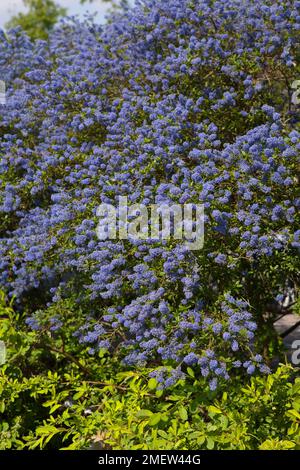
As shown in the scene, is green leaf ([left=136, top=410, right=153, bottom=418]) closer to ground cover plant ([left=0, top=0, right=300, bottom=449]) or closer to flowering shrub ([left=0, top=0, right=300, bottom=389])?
ground cover plant ([left=0, top=0, right=300, bottom=449])

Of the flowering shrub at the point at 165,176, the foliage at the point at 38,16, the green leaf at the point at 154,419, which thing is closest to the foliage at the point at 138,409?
the green leaf at the point at 154,419

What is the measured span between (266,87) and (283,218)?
4.06ft

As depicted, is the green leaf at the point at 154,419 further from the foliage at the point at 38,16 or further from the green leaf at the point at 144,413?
the foliage at the point at 38,16

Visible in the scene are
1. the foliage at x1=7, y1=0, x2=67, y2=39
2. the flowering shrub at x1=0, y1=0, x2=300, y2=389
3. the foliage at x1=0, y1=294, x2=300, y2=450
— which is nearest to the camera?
the foliage at x1=0, y1=294, x2=300, y2=450

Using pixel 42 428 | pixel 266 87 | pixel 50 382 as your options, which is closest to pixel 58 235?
pixel 50 382

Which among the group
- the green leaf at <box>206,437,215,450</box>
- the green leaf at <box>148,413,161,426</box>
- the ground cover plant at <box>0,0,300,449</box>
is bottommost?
the green leaf at <box>206,437,215,450</box>

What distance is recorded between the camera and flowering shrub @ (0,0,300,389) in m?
3.39

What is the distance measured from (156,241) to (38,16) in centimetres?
1552

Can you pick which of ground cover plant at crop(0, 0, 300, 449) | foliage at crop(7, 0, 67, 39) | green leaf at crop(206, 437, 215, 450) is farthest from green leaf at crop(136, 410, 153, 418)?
foliage at crop(7, 0, 67, 39)

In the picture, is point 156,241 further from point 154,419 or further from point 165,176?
point 154,419

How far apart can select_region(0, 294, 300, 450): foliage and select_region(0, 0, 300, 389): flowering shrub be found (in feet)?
0.42

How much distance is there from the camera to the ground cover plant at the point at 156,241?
321 centimetres

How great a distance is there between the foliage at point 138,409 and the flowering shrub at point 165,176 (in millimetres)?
127

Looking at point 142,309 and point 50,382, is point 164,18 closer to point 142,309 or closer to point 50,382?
point 142,309
